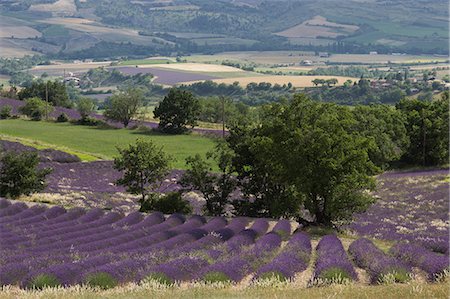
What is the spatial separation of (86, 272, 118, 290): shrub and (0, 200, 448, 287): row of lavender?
13 millimetres

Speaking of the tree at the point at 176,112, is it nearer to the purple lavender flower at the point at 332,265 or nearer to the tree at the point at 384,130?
the tree at the point at 384,130

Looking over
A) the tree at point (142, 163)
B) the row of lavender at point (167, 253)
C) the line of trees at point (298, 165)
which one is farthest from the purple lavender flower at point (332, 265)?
the tree at point (142, 163)

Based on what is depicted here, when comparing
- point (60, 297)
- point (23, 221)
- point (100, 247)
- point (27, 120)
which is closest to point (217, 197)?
point (23, 221)

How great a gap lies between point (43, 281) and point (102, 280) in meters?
1.54

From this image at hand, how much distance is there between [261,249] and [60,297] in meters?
10.8

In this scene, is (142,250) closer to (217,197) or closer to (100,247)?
(100,247)

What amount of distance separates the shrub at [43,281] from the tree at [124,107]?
103m

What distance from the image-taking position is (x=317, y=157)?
117ft

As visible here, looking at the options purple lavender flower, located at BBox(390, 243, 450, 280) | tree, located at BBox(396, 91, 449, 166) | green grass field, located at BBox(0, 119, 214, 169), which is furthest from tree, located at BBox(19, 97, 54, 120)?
purple lavender flower, located at BBox(390, 243, 450, 280)

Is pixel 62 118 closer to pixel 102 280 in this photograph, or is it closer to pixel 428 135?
pixel 428 135

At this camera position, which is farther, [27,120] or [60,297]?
[27,120]

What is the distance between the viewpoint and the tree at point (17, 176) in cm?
4981

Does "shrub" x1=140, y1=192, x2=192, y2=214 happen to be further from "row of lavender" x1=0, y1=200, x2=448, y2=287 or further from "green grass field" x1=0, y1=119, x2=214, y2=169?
"green grass field" x1=0, y1=119, x2=214, y2=169

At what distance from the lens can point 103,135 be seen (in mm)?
107062
